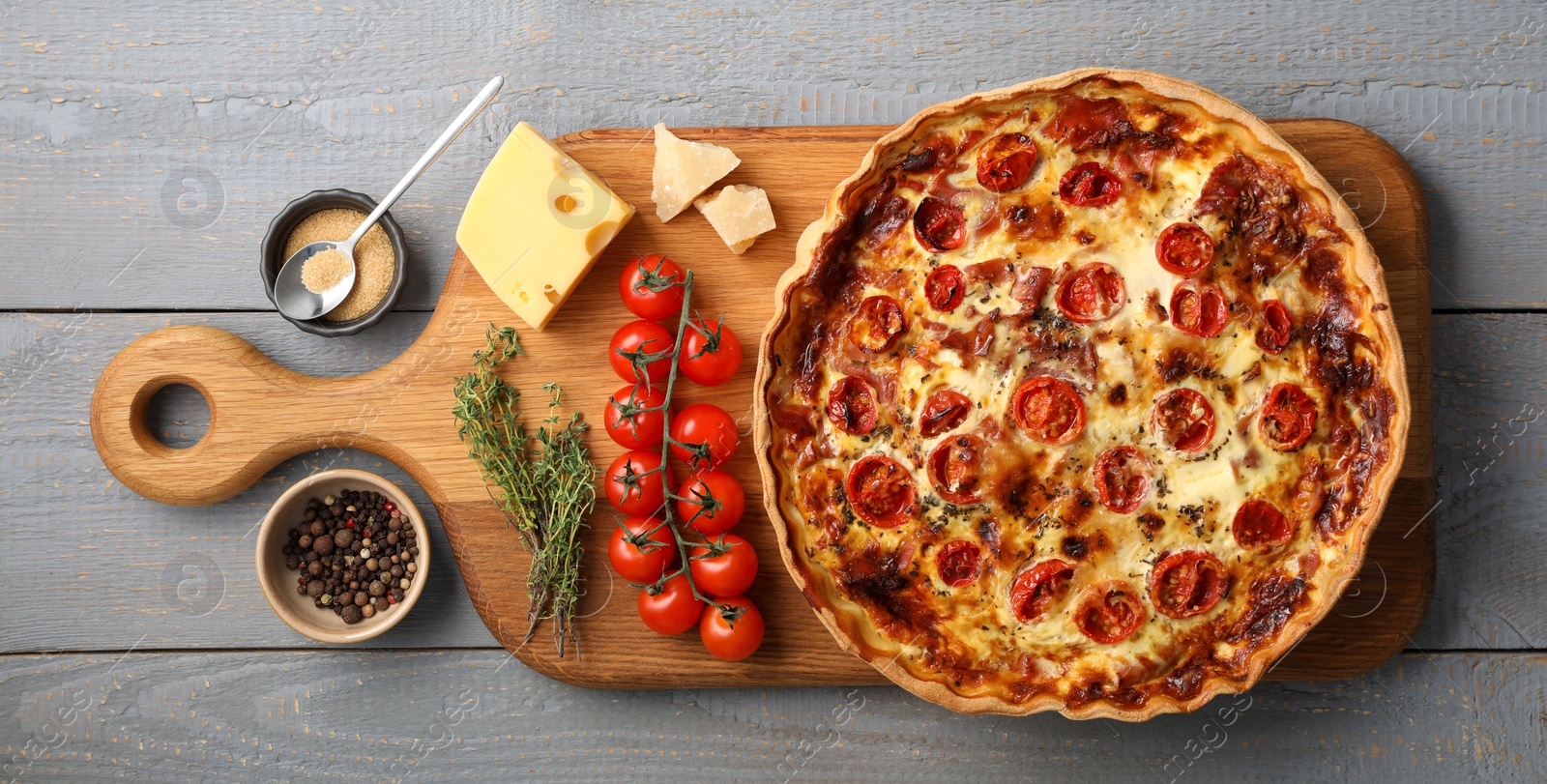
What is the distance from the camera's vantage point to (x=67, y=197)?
3021mm

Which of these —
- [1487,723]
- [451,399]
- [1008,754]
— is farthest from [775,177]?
[1487,723]

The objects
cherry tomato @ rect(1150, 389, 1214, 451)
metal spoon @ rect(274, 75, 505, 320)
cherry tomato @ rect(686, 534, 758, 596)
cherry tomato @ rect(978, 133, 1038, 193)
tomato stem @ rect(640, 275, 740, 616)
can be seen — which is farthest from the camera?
metal spoon @ rect(274, 75, 505, 320)

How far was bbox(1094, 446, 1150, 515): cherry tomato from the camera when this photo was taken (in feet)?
7.61

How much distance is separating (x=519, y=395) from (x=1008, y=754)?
6.57ft

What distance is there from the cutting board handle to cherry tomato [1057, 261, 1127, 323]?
205 cm

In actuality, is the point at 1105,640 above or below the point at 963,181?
below

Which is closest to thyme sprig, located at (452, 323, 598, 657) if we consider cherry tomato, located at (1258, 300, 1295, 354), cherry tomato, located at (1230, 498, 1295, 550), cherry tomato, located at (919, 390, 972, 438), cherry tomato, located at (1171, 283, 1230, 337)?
cherry tomato, located at (919, 390, 972, 438)

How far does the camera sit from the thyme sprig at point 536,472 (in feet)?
8.77

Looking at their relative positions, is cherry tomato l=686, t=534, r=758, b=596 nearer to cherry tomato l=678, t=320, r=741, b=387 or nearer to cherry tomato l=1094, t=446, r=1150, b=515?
cherry tomato l=678, t=320, r=741, b=387

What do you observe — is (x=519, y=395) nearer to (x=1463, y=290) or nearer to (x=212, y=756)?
(x=212, y=756)

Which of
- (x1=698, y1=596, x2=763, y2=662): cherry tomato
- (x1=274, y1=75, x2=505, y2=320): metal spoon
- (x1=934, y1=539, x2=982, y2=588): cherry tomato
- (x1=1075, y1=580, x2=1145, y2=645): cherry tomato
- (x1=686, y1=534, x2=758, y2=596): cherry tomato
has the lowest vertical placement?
(x1=698, y1=596, x2=763, y2=662): cherry tomato

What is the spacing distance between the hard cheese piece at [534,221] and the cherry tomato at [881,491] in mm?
1076

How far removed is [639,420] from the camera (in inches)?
105

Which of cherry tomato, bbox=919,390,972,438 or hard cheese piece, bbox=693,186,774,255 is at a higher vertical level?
hard cheese piece, bbox=693,186,774,255
